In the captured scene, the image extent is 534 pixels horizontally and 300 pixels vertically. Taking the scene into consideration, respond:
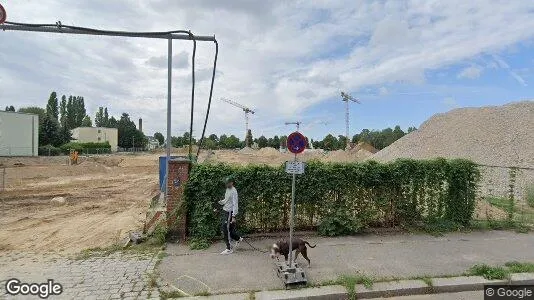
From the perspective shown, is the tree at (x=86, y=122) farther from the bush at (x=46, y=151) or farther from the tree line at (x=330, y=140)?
the bush at (x=46, y=151)

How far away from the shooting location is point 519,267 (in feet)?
20.3

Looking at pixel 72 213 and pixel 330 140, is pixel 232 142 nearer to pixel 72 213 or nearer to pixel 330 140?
pixel 330 140

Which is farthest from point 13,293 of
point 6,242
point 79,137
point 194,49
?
point 79,137

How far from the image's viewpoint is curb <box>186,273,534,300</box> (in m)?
5.13

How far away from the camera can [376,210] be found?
874cm

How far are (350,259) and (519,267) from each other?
9.88 ft

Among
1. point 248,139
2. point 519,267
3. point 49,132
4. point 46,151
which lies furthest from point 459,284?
point 248,139

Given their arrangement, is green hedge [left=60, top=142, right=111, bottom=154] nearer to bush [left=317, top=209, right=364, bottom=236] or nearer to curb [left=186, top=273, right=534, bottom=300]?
bush [left=317, top=209, right=364, bottom=236]

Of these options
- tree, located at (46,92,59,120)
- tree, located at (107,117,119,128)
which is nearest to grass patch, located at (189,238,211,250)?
tree, located at (46,92,59,120)

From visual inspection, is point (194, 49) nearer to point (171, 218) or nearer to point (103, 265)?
point (171, 218)

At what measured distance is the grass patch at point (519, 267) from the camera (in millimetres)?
6102

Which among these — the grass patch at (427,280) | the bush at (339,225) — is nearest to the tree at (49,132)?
the bush at (339,225)

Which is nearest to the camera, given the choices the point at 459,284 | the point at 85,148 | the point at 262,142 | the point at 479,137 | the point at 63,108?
the point at 459,284

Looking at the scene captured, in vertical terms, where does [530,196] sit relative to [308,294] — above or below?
above
